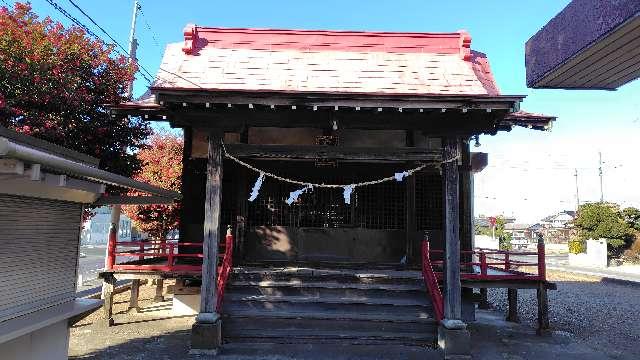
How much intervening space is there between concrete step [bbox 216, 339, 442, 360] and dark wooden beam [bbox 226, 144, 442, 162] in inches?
150

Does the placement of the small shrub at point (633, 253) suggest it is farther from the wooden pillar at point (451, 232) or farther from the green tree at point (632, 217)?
the wooden pillar at point (451, 232)

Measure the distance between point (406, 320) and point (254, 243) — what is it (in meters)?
4.73

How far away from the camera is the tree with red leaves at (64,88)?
9352mm

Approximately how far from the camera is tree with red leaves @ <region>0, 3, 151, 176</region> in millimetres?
9352

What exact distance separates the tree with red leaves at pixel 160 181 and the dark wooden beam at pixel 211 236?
8.63 m

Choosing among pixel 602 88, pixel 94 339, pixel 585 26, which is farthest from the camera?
pixel 94 339

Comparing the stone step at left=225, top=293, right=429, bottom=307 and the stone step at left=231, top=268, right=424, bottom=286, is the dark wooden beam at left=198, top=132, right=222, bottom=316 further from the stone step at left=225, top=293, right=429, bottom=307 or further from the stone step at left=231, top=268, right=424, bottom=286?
the stone step at left=231, top=268, right=424, bottom=286

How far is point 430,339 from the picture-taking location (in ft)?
28.9

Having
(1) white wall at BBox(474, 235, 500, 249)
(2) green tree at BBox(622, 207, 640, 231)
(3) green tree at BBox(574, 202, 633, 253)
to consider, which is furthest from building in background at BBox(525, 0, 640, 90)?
(1) white wall at BBox(474, 235, 500, 249)

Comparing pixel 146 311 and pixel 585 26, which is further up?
pixel 585 26

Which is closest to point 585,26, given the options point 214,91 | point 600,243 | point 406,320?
point 214,91

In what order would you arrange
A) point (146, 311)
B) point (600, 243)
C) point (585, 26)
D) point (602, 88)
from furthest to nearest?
point (600, 243), point (146, 311), point (602, 88), point (585, 26)

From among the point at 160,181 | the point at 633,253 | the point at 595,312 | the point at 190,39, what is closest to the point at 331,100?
the point at 190,39

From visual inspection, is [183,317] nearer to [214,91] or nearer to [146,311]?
[146,311]
